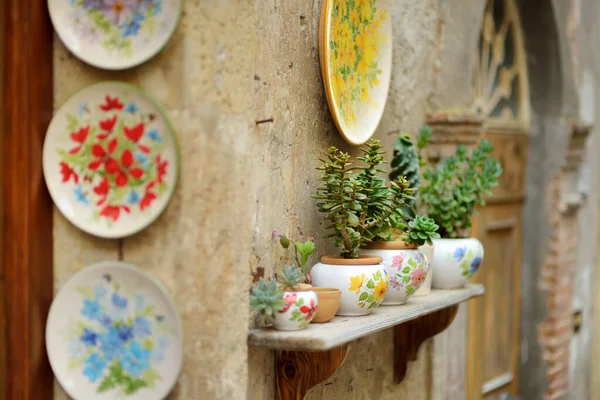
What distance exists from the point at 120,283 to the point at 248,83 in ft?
2.06

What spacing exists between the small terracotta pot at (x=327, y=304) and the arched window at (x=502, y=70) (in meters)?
2.29

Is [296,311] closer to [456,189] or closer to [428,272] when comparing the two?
[428,272]

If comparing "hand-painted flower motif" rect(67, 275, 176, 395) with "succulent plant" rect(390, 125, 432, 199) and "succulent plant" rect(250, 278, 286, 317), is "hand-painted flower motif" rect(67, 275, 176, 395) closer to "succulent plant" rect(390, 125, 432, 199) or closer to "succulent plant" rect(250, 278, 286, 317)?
"succulent plant" rect(250, 278, 286, 317)

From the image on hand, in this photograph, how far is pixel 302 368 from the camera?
2.40 m

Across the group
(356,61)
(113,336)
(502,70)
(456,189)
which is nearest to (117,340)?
(113,336)

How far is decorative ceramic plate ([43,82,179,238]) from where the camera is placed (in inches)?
84.5

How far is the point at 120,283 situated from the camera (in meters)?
2.19

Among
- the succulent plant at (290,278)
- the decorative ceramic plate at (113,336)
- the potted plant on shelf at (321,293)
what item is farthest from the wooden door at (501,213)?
the decorative ceramic plate at (113,336)

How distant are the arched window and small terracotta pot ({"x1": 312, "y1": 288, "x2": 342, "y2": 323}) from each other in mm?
2289

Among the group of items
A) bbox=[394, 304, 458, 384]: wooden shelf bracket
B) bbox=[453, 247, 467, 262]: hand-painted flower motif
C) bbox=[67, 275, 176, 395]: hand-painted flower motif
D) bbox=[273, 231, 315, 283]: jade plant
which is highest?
bbox=[273, 231, 315, 283]: jade plant

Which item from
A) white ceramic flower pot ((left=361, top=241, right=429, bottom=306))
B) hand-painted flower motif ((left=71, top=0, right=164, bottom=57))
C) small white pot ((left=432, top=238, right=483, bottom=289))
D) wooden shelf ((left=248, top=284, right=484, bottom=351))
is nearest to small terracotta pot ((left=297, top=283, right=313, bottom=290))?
wooden shelf ((left=248, top=284, right=484, bottom=351))

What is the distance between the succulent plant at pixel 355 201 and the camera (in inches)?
100

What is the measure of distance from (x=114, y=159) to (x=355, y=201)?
30.2 inches

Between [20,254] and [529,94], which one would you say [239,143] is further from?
[529,94]
